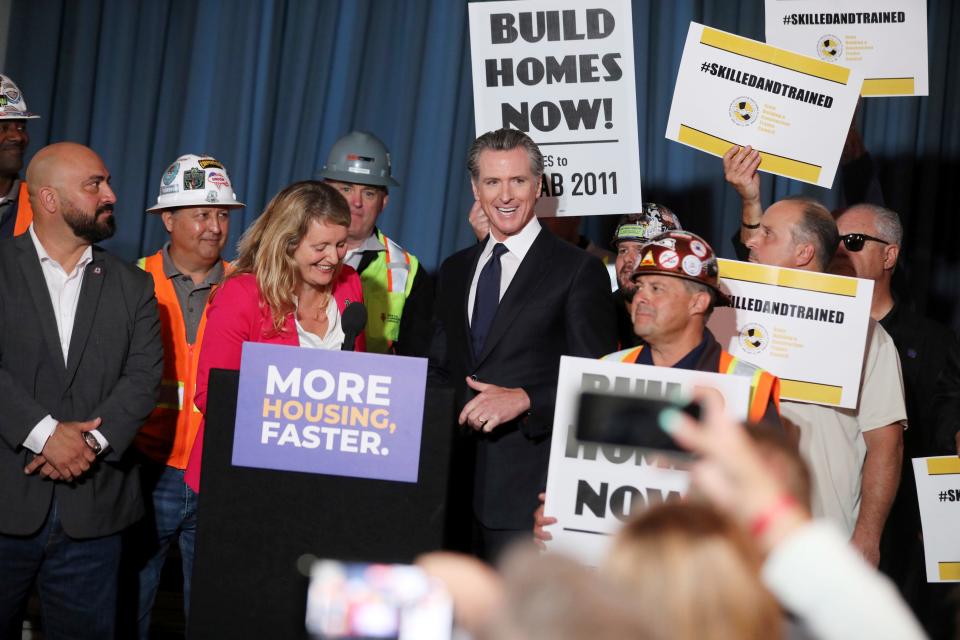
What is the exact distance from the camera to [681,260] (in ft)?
9.62

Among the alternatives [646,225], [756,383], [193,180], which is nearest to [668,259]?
[756,383]

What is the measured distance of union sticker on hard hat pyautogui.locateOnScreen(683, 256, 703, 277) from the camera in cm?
292

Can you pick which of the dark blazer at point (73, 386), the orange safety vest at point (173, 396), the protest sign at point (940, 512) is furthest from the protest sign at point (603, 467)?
the orange safety vest at point (173, 396)

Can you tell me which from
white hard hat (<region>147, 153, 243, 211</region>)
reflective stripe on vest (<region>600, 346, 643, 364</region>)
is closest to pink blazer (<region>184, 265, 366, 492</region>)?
reflective stripe on vest (<region>600, 346, 643, 364</region>)

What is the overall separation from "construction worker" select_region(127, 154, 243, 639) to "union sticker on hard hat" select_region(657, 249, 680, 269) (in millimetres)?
1744

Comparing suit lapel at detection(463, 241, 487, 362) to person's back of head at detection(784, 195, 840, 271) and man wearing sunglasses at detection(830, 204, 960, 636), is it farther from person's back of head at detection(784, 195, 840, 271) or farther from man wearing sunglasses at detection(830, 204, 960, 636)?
man wearing sunglasses at detection(830, 204, 960, 636)

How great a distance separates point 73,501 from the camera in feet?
11.0

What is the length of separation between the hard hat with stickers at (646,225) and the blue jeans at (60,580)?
2118 mm

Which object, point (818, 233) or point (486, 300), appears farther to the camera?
point (818, 233)

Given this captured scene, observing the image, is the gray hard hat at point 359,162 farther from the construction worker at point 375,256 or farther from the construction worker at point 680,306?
the construction worker at point 680,306

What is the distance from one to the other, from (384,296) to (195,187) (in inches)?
33.8

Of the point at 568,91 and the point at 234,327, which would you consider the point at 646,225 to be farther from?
the point at 234,327

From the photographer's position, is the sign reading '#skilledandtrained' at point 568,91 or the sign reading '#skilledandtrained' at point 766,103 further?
the sign reading '#skilledandtrained' at point 568,91

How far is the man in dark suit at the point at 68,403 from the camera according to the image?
3.31m
